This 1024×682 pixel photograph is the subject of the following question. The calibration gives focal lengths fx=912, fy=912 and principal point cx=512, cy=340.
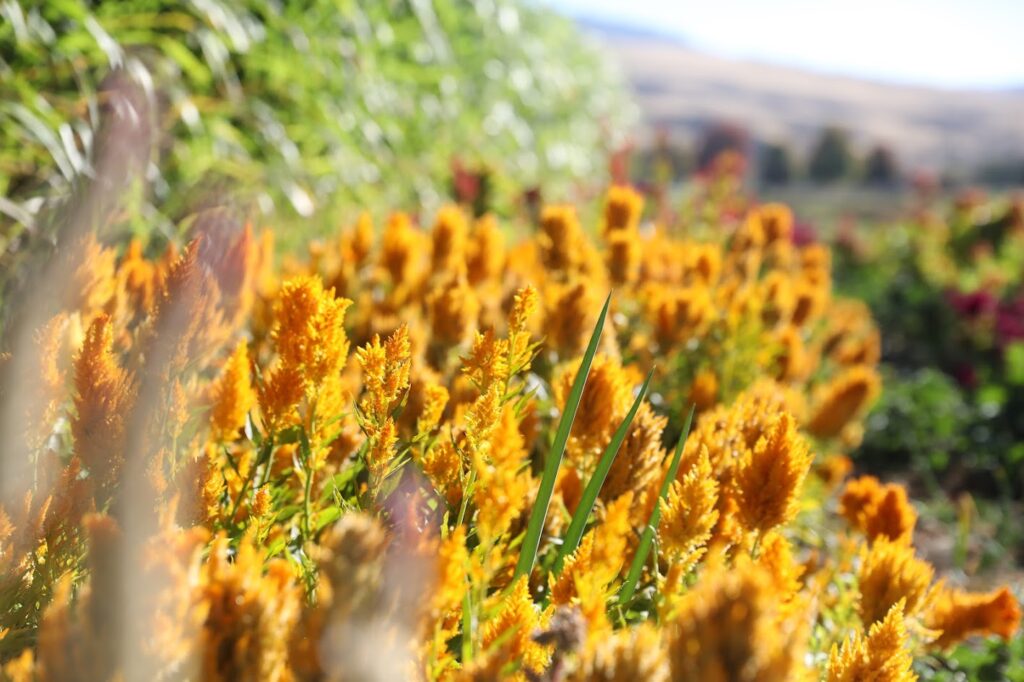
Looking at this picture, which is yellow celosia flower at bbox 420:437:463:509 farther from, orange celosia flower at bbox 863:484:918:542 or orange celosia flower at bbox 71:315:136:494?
orange celosia flower at bbox 863:484:918:542

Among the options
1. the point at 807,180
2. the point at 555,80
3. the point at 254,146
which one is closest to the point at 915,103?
the point at 807,180

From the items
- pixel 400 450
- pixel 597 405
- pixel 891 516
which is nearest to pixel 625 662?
pixel 597 405

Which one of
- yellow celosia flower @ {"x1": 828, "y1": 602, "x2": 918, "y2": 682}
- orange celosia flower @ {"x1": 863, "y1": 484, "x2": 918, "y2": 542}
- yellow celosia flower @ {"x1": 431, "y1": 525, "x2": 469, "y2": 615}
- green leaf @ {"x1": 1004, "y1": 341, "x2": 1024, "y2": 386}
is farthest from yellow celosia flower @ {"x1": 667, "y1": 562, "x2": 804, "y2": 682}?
green leaf @ {"x1": 1004, "y1": 341, "x2": 1024, "y2": 386}

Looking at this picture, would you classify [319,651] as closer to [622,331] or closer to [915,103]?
[622,331]

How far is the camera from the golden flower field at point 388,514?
0.53 metres

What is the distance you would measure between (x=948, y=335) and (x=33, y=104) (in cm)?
515

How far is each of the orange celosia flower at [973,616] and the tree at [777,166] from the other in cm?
3179

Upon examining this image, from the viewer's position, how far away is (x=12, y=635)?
78cm

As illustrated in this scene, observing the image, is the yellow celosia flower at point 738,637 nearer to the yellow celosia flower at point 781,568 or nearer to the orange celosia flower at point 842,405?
the yellow celosia flower at point 781,568

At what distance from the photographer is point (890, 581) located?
3.00ft

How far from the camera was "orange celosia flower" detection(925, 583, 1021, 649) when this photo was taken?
1089 mm

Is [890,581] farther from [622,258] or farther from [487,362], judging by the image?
[622,258]

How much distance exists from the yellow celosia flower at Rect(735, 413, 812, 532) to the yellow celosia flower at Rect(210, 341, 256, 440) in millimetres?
493

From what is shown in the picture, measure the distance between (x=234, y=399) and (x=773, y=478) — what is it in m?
0.53
